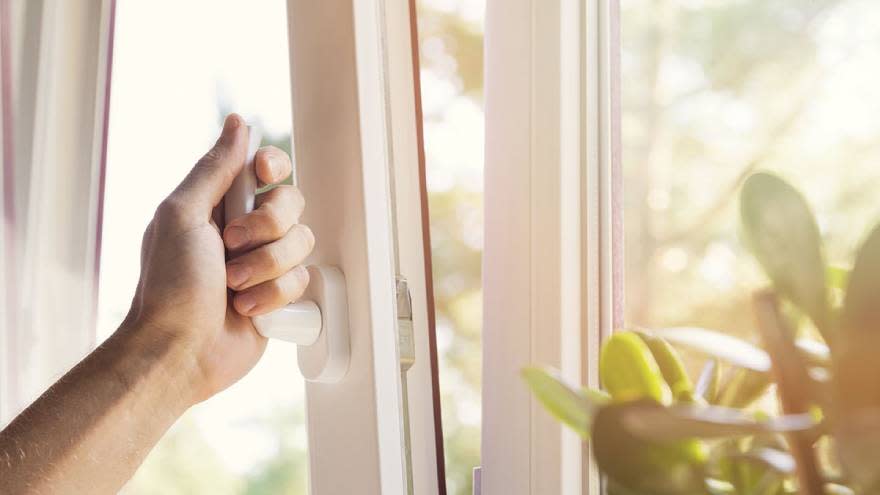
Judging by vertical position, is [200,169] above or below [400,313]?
above

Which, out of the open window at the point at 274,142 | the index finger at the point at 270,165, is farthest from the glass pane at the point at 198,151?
the index finger at the point at 270,165

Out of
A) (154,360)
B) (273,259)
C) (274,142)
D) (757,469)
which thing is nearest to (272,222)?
(273,259)

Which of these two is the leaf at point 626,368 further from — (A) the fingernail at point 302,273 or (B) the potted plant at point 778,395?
(A) the fingernail at point 302,273

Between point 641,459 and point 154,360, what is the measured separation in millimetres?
563

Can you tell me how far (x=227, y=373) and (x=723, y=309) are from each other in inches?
18.5

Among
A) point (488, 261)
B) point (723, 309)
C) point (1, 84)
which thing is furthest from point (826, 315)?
point (1, 84)

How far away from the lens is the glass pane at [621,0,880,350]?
2.01ft

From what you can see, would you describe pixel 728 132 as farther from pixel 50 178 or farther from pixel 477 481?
pixel 50 178

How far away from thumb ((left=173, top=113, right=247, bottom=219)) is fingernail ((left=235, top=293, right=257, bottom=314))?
8cm

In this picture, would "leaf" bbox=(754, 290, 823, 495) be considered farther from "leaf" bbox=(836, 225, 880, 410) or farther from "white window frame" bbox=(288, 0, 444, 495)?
"white window frame" bbox=(288, 0, 444, 495)

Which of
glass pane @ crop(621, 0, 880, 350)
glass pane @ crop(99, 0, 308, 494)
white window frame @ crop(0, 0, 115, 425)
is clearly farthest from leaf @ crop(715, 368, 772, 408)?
white window frame @ crop(0, 0, 115, 425)

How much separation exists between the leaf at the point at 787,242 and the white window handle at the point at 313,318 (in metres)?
0.51

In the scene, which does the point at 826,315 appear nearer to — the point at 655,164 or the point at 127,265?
the point at 655,164

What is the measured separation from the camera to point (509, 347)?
30.4 inches
